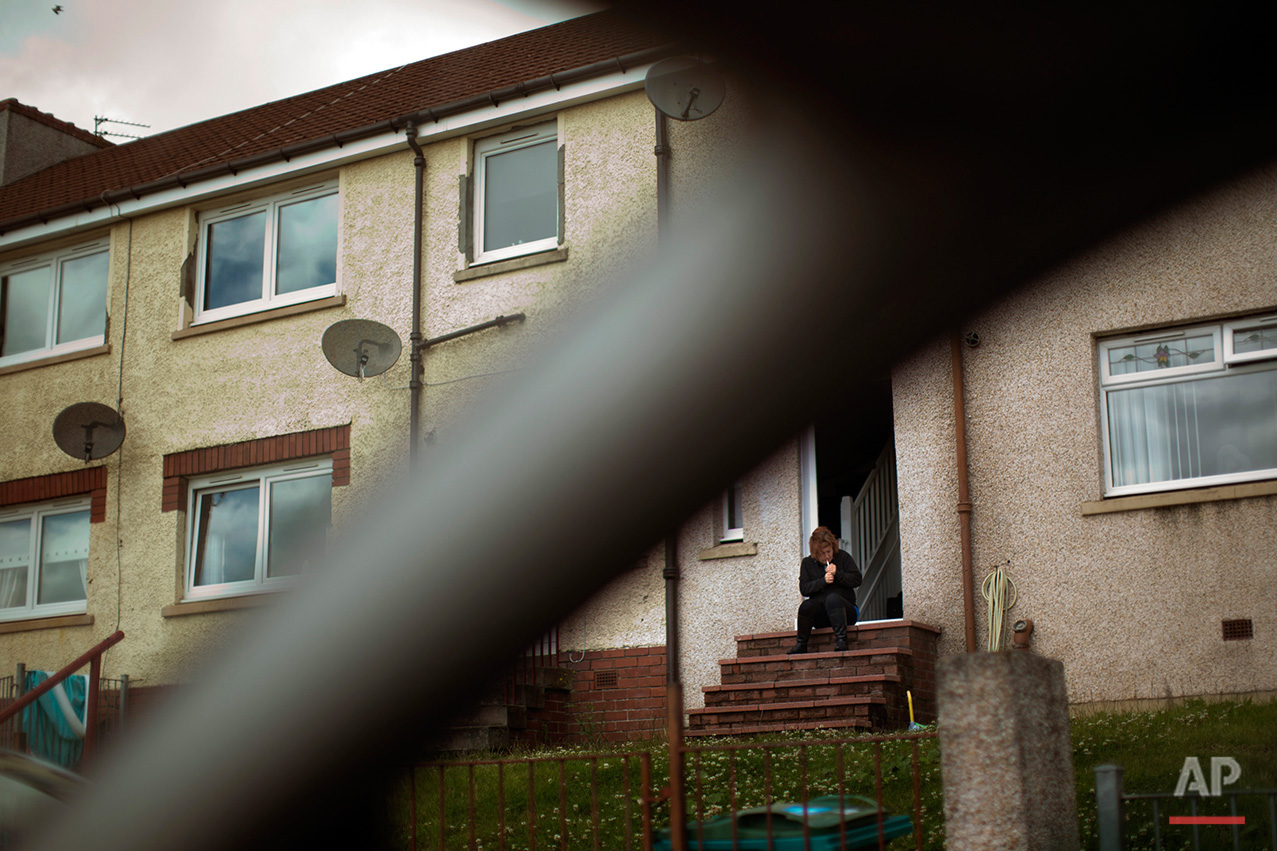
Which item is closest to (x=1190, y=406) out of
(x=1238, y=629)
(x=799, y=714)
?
(x=1238, y=629)

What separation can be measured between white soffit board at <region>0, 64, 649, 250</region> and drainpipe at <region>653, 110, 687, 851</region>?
5090 mm

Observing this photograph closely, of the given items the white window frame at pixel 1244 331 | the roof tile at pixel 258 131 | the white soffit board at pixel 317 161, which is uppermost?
the roof tile at pixel 258 131

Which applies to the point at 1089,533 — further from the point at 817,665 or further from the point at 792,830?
the point at 792,830

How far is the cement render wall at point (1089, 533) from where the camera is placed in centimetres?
1016

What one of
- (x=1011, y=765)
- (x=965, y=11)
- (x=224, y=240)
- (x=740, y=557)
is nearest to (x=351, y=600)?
(x=965, y=11)

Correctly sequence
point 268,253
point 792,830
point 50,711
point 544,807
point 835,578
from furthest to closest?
1. point 268,253
2. point 50,711
3. point 835,578
4. point 544,807
5. point 792,830

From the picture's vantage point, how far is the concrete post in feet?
16.6

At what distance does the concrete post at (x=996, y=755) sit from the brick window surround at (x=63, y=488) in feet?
40.8

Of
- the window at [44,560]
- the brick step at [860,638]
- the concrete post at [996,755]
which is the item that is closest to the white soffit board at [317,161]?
the window at [44,560]

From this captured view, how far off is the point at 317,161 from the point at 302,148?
0.22 m

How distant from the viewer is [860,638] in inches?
448

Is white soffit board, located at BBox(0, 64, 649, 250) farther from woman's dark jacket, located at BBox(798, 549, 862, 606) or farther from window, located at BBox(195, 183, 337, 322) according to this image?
woman's dark jacket, located at BBox(798, 549, 862, 606)

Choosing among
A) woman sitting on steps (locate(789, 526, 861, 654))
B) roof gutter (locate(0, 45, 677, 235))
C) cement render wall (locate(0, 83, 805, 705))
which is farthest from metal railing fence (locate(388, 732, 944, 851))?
roof gutter (locate(0, 45, 677, 235))

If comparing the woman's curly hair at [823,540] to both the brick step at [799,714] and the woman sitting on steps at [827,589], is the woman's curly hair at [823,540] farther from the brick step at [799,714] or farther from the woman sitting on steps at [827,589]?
the brick step at [799,714]
